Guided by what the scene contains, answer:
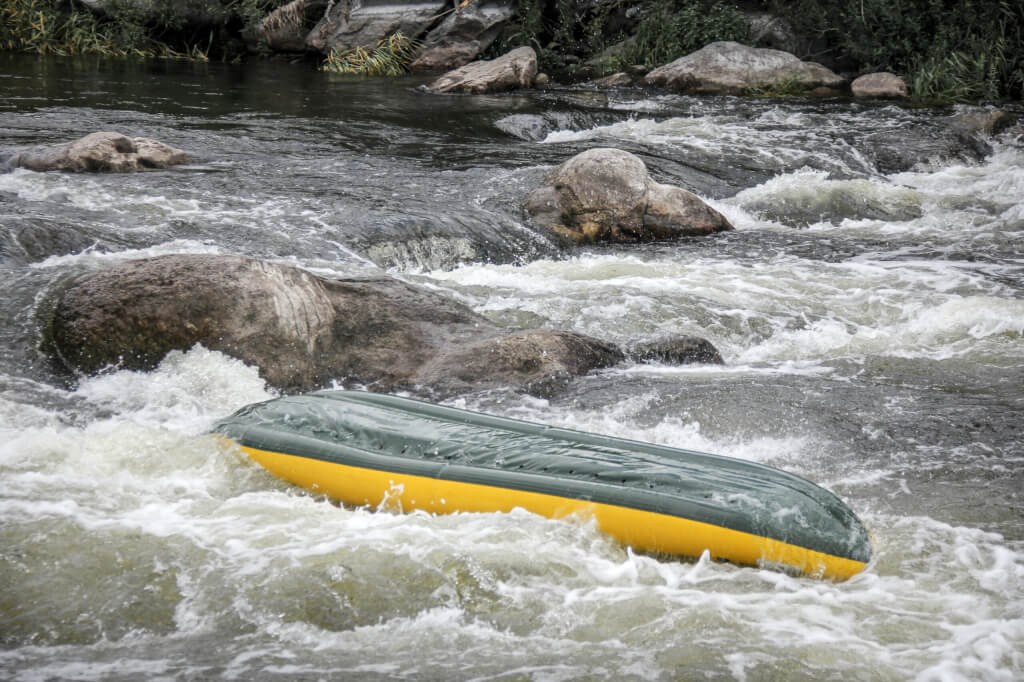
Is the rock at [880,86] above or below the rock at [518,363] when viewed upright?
above

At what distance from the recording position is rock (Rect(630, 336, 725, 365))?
4887mm

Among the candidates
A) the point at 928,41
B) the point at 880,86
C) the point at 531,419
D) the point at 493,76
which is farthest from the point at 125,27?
the point at 531,419

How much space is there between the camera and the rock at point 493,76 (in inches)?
539

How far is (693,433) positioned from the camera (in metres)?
4.00

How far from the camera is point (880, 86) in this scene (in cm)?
1265

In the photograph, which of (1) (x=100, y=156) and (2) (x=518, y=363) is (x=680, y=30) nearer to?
(1) (x=100, y=156)

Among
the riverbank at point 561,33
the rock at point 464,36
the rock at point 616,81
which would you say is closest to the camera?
the riverbank at point 561,33

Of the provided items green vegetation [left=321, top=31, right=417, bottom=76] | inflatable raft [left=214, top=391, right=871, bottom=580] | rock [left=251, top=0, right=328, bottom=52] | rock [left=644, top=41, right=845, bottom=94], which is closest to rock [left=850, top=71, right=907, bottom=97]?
rock [left=644, top=41, right=845, bottom=94]

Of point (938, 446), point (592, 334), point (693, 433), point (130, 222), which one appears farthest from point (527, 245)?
point (938, 446)

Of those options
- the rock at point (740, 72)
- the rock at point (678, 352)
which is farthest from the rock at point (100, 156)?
the rock at point (740, 72)

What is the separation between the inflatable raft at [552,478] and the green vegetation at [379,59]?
13.5m

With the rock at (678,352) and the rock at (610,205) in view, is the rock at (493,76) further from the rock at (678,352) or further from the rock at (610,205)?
the rock at (678,352)

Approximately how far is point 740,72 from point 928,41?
2497 millimetres

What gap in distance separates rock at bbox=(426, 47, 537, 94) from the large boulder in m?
9.32
